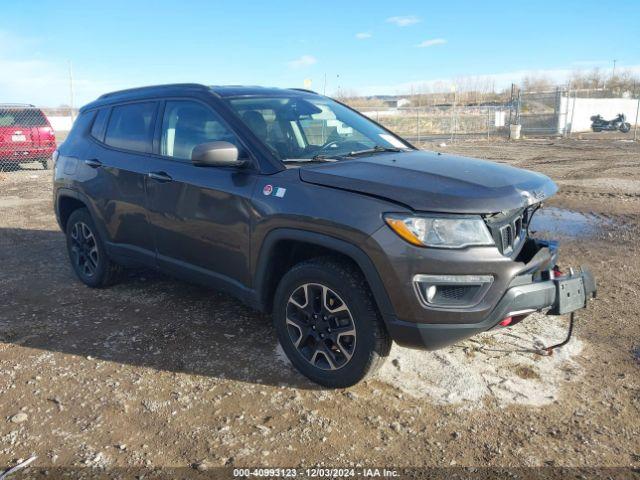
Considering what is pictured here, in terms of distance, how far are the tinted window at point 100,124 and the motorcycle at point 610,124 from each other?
32042 mm

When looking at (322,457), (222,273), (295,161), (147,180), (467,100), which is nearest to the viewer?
A: (322,457)

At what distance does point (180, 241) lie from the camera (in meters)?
4.07

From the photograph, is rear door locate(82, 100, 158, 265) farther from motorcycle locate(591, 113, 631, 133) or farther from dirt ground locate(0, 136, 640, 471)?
motorcycle locate(591, 113, 631, 133)

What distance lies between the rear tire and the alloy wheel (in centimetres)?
247

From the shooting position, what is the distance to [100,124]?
16.7 feet

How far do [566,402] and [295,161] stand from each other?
221 cm

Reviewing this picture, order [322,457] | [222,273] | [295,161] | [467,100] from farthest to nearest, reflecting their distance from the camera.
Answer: [467,100] → [222,273] → [295,161] → [322,457]

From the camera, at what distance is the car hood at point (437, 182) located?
9.38ft

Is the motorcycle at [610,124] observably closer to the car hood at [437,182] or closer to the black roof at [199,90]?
the black roof at [199,90]

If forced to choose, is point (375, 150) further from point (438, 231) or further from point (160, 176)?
point (160, 176)

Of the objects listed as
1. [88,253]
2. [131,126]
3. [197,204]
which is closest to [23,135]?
[88,253]

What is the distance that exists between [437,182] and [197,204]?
172cm

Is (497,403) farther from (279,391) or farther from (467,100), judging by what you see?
(467,100)

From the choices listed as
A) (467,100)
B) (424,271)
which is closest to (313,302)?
(424,271)
